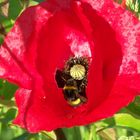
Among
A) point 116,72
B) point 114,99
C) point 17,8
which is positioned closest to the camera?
point 114,99

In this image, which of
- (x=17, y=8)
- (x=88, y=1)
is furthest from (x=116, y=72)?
(x=17, y=8)

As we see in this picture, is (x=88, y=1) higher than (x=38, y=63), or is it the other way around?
(x=88, y=1)

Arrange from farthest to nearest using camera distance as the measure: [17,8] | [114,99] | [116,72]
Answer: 1. [17,8]
2. [116,72]
3. [114,99]

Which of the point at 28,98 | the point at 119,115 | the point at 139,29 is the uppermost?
the point at 139,29

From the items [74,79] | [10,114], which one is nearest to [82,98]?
[74,79]

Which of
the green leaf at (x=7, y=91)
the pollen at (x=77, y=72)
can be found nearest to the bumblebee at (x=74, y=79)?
the pollen at (x=77, y=72)

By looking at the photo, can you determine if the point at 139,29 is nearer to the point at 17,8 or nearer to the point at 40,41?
the point at 40,41

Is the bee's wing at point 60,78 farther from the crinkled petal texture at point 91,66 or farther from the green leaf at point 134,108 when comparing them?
the green leaf at point 134,108
